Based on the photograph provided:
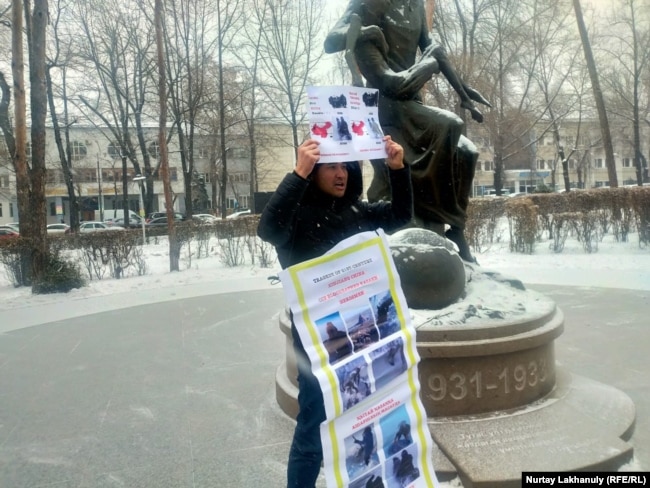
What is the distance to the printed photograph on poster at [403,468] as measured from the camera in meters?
2.15

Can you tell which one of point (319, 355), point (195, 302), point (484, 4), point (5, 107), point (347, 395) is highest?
point (484, 4)

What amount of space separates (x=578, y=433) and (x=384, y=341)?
5.58ft

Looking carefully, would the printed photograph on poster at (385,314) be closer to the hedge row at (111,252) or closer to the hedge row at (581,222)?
the hedge row at (111,252)

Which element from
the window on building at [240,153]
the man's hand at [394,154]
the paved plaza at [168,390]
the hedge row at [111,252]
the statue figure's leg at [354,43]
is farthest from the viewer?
the window on building at [240,153]

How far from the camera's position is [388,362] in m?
2.18

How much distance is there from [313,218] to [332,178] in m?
0.19

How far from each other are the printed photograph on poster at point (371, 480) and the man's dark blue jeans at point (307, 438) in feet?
0.97

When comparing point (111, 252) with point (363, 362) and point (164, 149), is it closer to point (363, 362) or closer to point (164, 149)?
point (164, 149)

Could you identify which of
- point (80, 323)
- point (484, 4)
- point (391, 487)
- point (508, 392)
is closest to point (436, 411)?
point (508, 392)

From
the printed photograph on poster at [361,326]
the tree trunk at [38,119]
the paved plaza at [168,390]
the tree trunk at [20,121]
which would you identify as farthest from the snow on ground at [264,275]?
the printed photograph on poster at [361,326]

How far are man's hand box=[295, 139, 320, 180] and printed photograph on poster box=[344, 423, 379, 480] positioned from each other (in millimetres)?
980

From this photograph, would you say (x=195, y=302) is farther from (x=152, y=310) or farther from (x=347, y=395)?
(x=347, y=395)

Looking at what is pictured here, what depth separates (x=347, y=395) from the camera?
206cm

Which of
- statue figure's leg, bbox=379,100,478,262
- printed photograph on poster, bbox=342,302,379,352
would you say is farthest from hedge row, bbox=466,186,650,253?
printed photograph on poster, bbox=342,302,379,352
